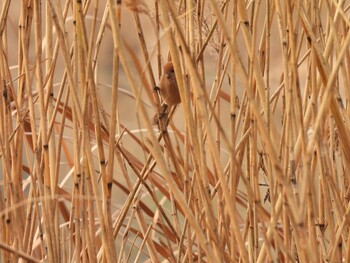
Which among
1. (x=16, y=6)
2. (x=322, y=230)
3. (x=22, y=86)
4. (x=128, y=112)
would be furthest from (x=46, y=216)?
(x=16, y=6)

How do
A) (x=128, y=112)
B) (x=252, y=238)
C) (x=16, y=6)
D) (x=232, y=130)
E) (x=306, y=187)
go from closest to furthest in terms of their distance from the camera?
(x=306, y=187), (x=232, y=130), (x=252, y=238), (x=128, y=112), (x=16, y=6)

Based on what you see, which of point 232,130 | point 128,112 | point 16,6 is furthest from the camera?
point 16,6

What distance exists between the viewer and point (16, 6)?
158 inches

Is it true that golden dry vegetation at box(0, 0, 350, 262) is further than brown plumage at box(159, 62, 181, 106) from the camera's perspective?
No

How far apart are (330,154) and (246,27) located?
28cm

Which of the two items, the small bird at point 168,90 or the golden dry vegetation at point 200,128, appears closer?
the golden dry vegetation at point 200,128

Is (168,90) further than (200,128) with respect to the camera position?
Yes

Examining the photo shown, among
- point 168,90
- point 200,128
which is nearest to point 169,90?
point 168,90

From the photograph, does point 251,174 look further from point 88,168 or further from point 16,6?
point 16,6

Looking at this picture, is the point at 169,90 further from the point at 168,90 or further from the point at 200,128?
the point at 200,128

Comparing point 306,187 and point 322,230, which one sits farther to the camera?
point 322,230

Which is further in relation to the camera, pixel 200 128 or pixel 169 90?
pixel 169 90

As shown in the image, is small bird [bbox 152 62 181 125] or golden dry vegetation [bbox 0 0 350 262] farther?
small bird [bbox 152 62 181 125]

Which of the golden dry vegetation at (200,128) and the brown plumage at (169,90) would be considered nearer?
the golden dry vegetation at (200,128)
